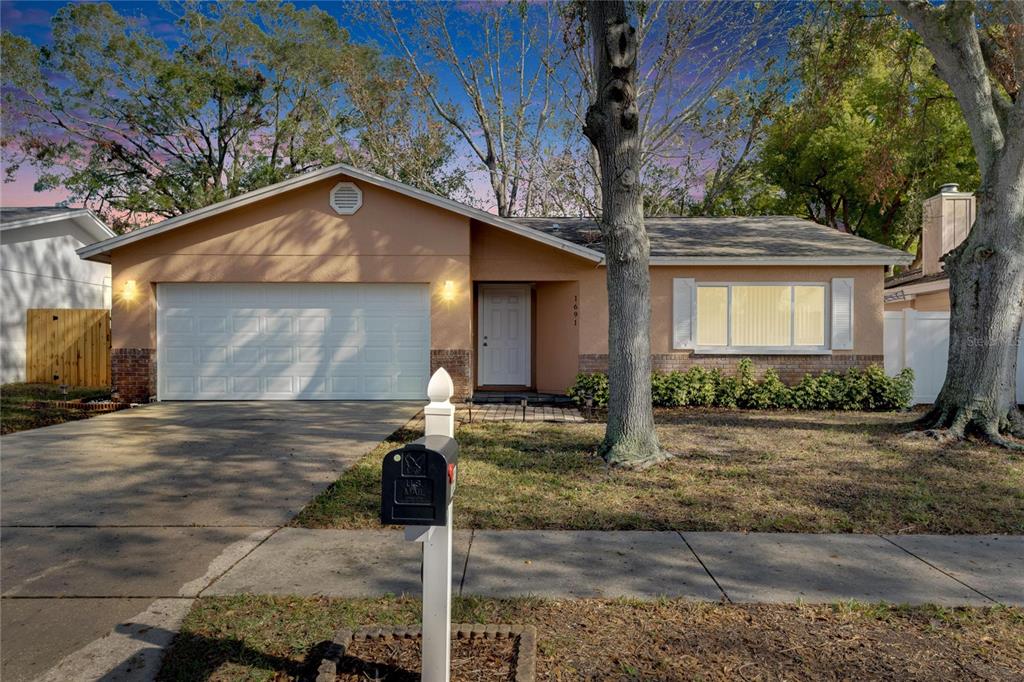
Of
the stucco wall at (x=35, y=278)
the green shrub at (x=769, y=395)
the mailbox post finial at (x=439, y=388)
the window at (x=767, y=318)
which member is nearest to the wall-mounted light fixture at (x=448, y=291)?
the window at (x=767, y=318)

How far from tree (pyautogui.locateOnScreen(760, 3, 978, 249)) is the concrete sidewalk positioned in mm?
9861

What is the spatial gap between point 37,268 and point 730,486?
19627 mm

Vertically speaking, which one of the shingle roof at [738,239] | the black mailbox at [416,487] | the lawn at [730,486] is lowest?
the lawn at [730,486]

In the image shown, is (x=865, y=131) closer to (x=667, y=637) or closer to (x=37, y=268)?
(x=667, y=637)

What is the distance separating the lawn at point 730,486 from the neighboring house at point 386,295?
12.5 ft

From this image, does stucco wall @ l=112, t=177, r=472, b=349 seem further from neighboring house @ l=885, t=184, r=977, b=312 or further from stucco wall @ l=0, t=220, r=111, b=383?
neighboring house @ l=885, t=184, r=977, b=312

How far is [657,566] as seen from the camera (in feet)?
14.5

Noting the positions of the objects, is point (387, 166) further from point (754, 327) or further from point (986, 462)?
point (986, 462)

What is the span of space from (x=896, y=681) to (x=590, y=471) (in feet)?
14.0

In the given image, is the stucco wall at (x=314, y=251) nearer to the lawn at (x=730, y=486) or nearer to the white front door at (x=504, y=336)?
the white front door at (x=504, y=336)

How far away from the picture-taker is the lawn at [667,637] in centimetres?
306

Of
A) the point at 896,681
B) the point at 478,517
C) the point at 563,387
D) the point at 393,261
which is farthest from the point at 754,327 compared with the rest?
the point at 896,681

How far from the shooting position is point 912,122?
46.5 feet

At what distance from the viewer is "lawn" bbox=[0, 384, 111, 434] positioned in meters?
10.7
